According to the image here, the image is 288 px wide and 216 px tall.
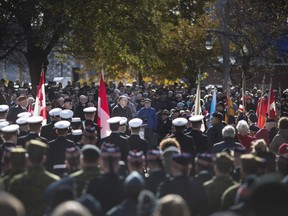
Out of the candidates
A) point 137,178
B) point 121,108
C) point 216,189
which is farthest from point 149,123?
point 137,178

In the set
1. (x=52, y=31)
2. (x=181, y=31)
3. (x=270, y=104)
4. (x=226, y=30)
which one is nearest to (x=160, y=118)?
(x=270, y=104)

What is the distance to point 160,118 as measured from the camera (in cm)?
2005

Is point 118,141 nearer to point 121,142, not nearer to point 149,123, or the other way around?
point 121,142

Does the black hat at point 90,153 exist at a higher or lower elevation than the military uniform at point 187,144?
higher

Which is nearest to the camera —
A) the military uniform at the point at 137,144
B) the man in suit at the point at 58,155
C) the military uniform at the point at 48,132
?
the man in suit at the point at 58,155

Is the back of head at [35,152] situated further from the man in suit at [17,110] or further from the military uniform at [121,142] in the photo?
the man in suit at [17,110]

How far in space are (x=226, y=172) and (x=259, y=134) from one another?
572 cm

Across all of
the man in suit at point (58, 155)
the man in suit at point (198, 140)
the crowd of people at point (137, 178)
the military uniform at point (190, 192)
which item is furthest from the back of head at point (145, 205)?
the man in suit at point (198, 140)

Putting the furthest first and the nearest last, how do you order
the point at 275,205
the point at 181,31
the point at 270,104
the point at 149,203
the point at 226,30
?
the point at 181,31 → the point at 226,30 → the point at 270,104 → the point at 149,203 → the point at 275,205

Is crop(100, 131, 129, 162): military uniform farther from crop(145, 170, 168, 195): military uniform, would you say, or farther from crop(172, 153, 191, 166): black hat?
crop(172, 153, 191, 166): black hat

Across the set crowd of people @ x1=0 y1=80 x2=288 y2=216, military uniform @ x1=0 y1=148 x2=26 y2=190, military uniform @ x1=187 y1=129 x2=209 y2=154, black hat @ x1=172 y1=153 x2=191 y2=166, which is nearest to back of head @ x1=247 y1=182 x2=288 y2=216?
crowd of people @ x1=0 y1=80 x2=288 y2=216

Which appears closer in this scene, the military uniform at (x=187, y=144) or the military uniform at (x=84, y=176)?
the military uniform at (x=84, y=176)

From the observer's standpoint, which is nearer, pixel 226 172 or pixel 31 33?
pixel 226 172

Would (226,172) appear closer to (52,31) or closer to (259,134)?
(259,134)
